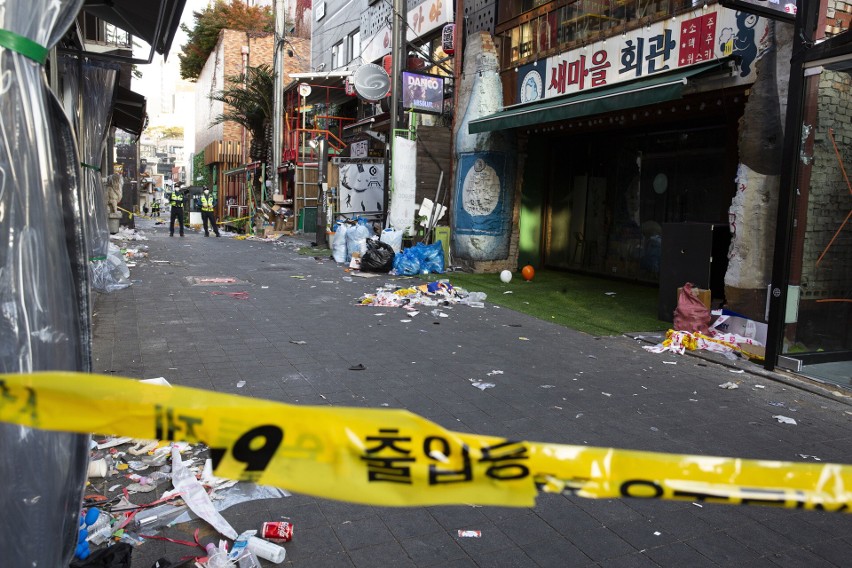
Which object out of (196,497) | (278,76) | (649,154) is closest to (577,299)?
(649,154)

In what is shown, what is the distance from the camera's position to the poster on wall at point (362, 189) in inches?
712

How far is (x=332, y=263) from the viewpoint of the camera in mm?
15344

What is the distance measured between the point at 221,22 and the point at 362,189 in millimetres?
30993

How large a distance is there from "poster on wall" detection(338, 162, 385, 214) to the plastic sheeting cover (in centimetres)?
→ 1574

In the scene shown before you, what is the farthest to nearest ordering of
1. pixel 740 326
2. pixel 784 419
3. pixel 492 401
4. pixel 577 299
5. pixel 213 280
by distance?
pixel 213 280 → pixel 577 299 → pixel 740 326 → pixel 492 401 → pixel 784 419

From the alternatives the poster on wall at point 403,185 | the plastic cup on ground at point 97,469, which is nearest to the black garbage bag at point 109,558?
the plastic cup on ground at point 97,469

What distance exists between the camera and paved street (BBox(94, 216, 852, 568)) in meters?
3.24

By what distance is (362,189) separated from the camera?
1814cm

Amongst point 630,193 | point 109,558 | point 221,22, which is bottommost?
point 109,558

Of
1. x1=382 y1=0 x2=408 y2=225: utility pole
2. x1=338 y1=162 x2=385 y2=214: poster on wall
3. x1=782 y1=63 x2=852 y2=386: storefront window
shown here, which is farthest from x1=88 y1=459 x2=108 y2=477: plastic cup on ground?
x1=338 y1=162 x2=385 y2=214: poster on wall

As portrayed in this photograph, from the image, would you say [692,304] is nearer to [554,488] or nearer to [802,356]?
[802,356]

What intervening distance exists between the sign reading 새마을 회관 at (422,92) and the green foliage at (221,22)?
29.7m

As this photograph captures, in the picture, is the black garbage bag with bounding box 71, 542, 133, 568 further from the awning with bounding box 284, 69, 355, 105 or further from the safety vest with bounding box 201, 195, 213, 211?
the safety vest with bounding box 201, 195, 213, 211

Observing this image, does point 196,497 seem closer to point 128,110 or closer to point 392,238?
point 392,238
